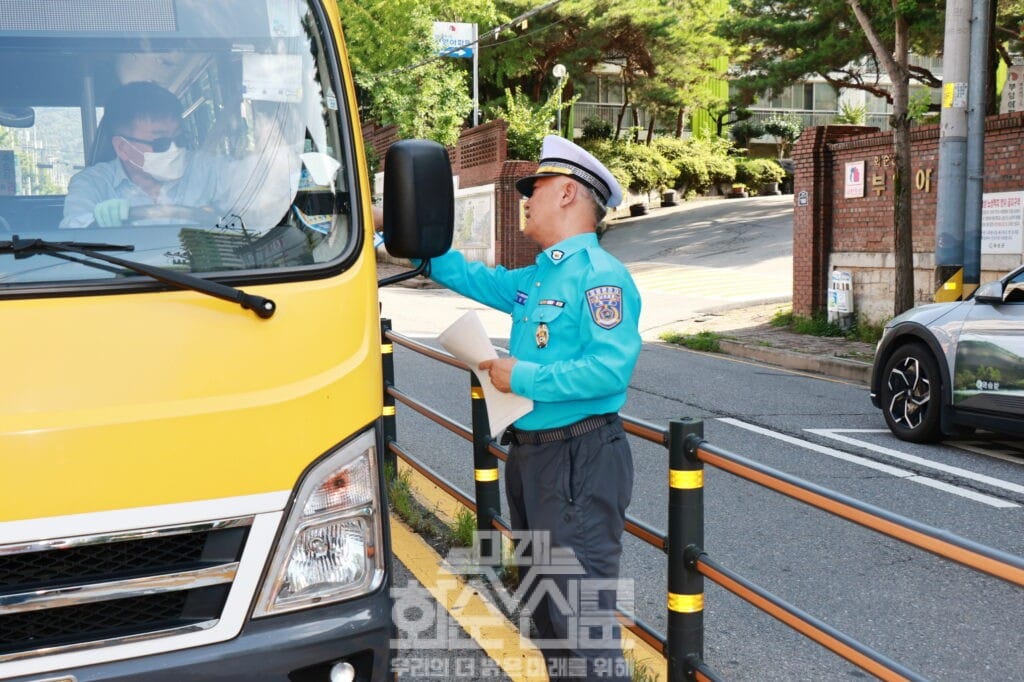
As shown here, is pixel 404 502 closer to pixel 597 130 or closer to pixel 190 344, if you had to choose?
pixel 190 344

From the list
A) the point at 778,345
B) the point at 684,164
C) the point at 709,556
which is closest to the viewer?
the point at 709,556

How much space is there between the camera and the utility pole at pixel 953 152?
36.4 feet

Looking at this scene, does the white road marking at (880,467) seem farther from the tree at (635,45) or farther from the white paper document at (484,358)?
the tree at (635,45)

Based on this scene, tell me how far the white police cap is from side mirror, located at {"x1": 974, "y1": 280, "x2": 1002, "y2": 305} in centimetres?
492

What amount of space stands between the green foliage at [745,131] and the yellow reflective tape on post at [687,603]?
4287 centimetres

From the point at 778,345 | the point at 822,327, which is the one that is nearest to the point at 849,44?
the point at 822,327

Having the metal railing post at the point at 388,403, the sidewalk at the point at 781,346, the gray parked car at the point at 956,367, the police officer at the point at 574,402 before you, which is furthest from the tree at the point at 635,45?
the police officer at the point at 574,402

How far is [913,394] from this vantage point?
8281 mm

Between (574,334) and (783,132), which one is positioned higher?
(783,132)

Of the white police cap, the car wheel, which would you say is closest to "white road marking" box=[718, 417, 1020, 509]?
the car wheel

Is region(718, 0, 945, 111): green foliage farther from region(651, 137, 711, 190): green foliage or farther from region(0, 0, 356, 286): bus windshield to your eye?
region(0, 0, 356, 286): bus windshield

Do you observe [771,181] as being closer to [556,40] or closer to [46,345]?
[556,40]

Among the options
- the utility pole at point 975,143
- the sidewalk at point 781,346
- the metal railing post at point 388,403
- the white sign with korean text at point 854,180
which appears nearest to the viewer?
the metal railing post at point 388,403

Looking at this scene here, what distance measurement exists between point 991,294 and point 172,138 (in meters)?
5.98
